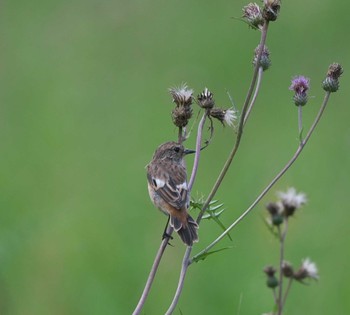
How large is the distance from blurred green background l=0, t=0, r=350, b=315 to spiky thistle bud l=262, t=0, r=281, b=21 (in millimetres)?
1021

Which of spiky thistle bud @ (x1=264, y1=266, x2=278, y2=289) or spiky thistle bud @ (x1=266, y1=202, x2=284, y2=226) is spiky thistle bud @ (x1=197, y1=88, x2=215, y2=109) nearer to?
spiky thistle bud @ (x1=266, y1=202, x2=284, y2=226)

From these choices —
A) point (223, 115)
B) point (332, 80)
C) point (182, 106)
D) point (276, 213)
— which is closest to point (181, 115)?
point (182, 106)

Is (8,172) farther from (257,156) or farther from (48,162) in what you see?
(257,156)

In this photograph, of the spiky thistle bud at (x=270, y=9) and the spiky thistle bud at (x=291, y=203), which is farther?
the spiky thistle bud at (x=291, y=203)

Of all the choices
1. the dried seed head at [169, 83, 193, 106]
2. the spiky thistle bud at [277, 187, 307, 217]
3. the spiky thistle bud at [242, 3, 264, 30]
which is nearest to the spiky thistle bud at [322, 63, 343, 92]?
the spiky thistle bud at [242, 3, 264, 30]

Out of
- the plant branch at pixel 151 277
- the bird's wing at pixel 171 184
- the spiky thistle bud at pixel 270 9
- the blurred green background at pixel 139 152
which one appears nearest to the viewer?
the plant branch at pixel 151 277

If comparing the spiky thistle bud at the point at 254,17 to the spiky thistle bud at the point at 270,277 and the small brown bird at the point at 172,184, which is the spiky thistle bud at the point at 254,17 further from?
the spiky thistle bud at the point at 270,277

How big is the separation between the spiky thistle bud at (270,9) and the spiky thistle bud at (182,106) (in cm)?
46

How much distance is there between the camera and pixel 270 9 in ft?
17.3

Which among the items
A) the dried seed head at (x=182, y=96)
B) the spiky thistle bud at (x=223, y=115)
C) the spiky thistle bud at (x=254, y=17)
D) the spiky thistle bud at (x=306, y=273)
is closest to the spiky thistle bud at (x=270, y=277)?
the spiky thistle bud at (x=306, y=273)

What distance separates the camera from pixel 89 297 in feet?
26.6

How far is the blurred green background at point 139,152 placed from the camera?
Answer: 8469 mm

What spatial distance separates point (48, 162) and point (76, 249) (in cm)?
228

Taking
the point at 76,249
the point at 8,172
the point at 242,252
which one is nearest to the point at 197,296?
the point at 242,252
